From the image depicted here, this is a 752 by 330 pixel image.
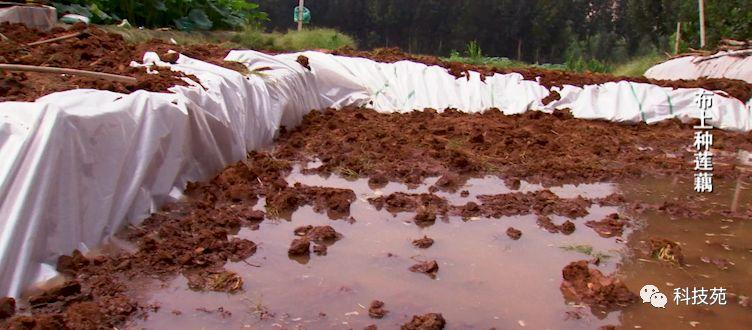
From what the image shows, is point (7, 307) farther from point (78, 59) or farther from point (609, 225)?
point (609, 225)

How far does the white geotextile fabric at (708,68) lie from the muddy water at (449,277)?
582 cm

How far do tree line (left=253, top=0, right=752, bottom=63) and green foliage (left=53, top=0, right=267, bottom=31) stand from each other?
13225mm

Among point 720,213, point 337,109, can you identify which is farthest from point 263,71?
point 720,213

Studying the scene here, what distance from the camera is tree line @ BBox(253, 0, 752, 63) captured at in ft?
91.8

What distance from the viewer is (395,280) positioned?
2986mm

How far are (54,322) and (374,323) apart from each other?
3.83 feet

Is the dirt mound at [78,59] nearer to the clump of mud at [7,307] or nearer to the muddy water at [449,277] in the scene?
the muddy water at [449,277]

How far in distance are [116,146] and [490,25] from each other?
88.8 ft

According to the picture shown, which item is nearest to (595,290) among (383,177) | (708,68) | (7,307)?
(383,177)

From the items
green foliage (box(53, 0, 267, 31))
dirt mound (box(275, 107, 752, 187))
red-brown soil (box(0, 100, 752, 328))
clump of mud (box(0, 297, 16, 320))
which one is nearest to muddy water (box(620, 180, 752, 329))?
red-brown soil (box(0, 100, 752, 328))

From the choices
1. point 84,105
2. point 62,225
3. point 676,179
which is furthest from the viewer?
point 676,179

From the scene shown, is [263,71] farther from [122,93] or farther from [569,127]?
[569,127]

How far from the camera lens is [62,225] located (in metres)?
2.86

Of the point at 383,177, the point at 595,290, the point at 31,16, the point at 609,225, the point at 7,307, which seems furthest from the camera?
the point at 31,16
